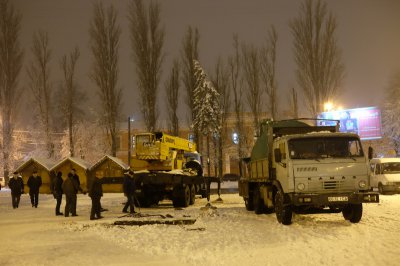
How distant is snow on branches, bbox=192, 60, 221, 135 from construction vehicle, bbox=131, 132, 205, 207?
70.2 ft

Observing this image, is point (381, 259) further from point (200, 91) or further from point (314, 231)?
point (200, 91)

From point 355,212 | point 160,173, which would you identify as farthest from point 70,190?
point 355,212

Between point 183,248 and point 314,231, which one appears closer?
point 183,248

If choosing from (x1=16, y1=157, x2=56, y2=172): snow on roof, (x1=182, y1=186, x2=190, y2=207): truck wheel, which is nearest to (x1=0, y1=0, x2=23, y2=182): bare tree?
(x1=16, y1=157, x2=56, y2=172): snow on roof

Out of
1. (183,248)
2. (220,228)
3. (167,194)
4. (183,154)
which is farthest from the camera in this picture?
(183,154)

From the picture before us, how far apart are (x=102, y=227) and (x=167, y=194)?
850cm

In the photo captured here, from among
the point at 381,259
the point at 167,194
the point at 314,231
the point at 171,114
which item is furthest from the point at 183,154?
the point at 171,114

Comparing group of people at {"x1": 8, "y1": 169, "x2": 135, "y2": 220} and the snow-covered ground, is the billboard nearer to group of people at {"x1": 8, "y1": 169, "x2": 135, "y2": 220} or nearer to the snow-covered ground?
group of people at {"x1": 8, "y1": 169, "x2": 135, "y2": 220}

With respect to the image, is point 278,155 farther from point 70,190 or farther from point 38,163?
point 38,163

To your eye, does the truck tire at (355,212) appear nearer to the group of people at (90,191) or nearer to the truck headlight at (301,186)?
the truck headlight at (301,186)

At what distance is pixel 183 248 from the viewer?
10570 millimetres

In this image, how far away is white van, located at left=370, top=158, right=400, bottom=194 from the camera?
28.4 metres

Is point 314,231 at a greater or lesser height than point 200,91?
lesser

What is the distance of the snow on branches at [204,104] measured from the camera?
47.2m
